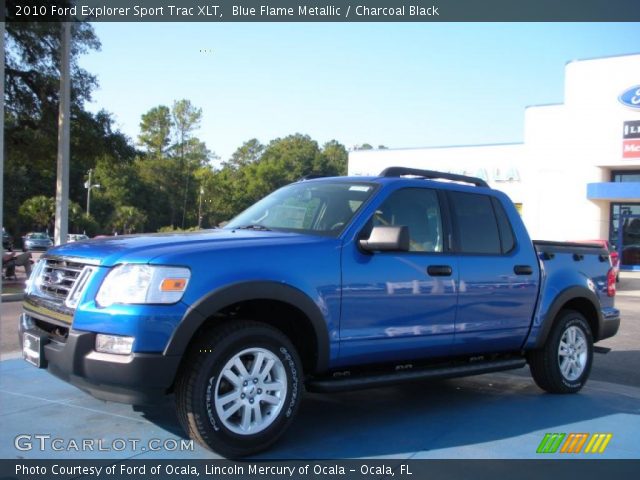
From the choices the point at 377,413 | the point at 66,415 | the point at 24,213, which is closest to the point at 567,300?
the point at 377,413

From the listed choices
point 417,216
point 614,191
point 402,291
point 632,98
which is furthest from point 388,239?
point 632,98

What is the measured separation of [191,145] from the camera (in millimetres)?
76062

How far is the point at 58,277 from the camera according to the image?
4.38 m

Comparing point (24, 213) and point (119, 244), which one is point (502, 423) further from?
point (24, 213)

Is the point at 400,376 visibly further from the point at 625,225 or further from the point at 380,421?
the point at 625,225

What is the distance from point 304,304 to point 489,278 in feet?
6.26

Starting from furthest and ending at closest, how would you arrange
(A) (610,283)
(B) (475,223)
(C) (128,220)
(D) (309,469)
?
(C) (128,220) → (A) (610,283) → (B) (475,223) → (D) (309,469)

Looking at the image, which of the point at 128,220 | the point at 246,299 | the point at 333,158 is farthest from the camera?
the point at 333,158

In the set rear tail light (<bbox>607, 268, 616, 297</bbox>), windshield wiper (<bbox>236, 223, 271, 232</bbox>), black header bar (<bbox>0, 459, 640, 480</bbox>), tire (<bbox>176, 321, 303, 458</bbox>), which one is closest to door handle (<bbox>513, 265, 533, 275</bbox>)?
rear tail light (<bbox>607, 268, 616, 297</bbox>)

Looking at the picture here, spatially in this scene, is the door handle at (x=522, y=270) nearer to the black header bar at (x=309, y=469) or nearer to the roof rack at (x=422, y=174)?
the roof rack at (x=422, y=174)

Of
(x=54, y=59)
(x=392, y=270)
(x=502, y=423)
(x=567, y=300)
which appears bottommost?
(x=502, y=423)

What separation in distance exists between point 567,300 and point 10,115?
54.9 ft

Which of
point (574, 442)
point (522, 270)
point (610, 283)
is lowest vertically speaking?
point (574, 442)

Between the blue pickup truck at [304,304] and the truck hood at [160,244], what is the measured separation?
15mm
